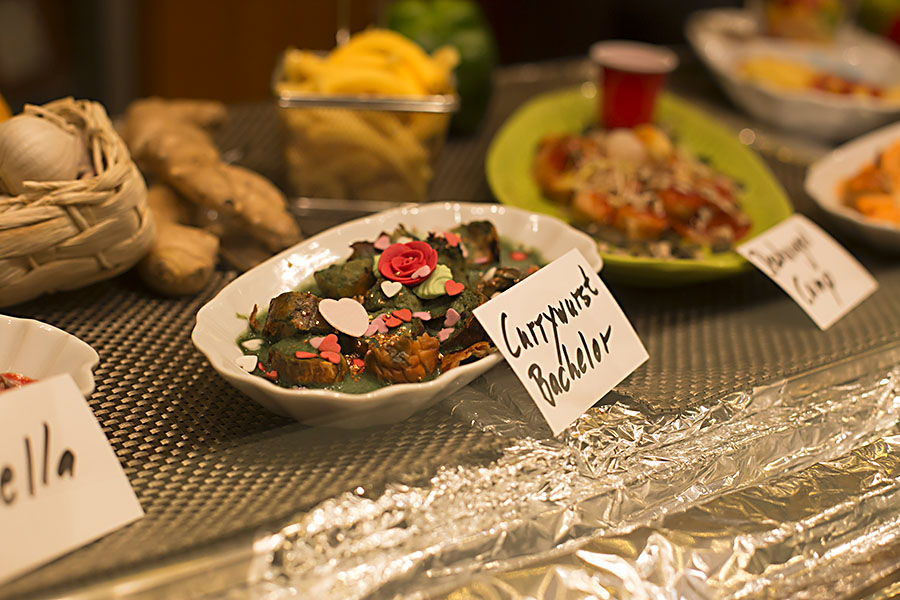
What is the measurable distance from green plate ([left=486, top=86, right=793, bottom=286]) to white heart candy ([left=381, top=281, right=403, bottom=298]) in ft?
1.14

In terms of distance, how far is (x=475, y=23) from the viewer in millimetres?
1556

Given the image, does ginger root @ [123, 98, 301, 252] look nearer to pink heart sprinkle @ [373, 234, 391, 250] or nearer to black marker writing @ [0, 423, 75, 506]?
pink heart sprinkle @ [373, 234, 391, 250]

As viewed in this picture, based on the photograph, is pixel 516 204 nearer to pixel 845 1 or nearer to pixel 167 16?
pixel 845 1

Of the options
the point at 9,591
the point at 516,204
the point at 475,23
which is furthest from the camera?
the point at 475,23

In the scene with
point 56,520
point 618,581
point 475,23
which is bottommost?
point 618,581

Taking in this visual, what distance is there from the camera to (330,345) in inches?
30.7

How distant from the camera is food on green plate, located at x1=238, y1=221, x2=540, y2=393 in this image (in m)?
0.76

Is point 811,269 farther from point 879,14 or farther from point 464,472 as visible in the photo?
point 879,14

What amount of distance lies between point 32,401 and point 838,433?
0.87 m

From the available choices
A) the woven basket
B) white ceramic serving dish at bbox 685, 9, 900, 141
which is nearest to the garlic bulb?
the woven basket

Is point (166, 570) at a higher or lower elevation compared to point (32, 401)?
lower

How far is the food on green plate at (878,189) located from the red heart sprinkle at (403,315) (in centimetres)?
91

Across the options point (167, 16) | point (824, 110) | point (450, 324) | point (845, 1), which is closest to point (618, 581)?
point (450, 324)

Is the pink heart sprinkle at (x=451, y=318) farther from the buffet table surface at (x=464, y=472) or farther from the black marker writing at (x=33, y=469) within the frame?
the black marker writing at (x=33, y=469)
